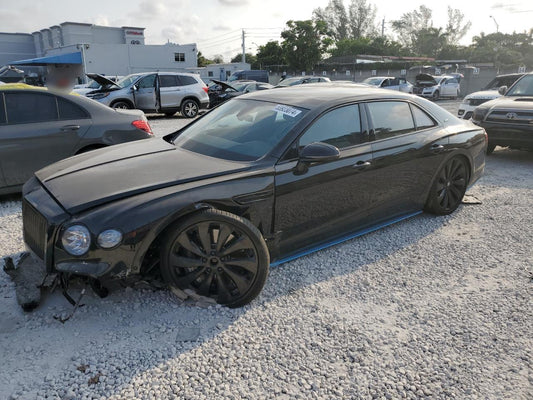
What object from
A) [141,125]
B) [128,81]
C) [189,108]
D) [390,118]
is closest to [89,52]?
[128,81]

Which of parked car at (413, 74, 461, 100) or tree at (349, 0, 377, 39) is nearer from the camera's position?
parked car at (413, 74, 461, 100)

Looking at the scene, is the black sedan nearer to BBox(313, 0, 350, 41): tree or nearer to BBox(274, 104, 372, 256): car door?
BBox(274, 104, 372, 256): car door

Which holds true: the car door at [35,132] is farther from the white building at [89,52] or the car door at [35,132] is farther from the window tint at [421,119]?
the white building at [89,52]

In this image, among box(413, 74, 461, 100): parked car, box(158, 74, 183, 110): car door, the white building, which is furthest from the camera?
box(413, 74, 461, 100): parked car

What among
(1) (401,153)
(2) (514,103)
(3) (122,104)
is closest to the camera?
(1) (401,153)

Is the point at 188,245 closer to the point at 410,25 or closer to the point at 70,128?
the point at 70,128

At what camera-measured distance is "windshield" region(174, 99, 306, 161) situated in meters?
3.42

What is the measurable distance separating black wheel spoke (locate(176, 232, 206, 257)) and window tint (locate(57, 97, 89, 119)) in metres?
3.44

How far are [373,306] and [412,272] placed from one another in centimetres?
70

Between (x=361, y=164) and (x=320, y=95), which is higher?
(x=320, y=95)

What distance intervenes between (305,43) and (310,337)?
155 ft

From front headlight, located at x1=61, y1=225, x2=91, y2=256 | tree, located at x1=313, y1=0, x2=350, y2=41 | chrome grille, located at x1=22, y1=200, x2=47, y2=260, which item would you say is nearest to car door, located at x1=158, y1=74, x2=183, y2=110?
chrome grille, located at x1=22, y1=200, x2=47, y2=260

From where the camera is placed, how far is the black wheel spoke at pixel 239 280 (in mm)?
2984

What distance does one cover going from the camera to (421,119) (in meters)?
4.50
